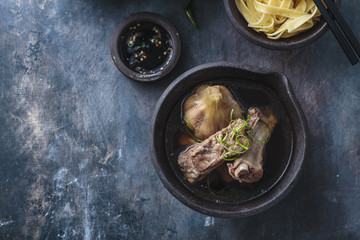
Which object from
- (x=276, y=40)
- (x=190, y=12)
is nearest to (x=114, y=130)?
(x=190, y=12)

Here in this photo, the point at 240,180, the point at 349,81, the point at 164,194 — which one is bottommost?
the point at 164,194

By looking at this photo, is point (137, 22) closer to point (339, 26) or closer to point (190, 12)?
point (190, 12)

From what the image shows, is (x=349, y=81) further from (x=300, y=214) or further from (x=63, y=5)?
(x=63, y=5)

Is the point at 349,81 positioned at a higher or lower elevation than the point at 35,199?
higher

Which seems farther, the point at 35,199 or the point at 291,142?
the point at 35,199

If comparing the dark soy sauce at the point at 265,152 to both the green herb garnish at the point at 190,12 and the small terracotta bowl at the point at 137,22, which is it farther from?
the green herb garnish at the point at 190,12

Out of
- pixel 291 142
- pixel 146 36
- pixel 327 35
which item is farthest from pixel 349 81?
pixel 146 36

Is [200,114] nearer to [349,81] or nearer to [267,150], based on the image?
[267,150]
